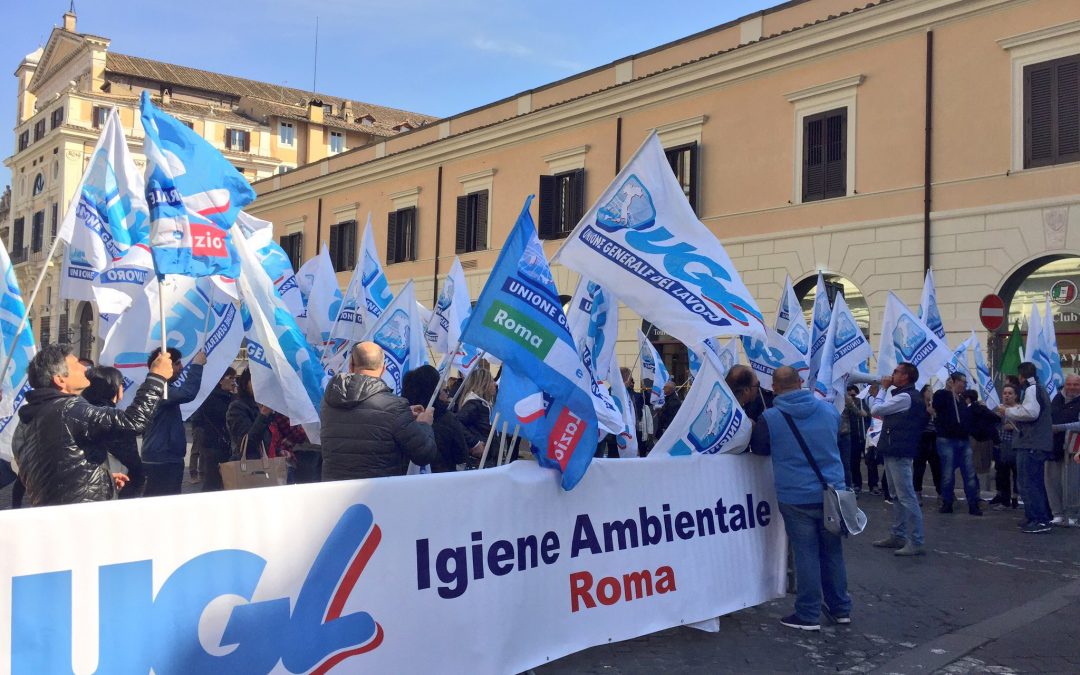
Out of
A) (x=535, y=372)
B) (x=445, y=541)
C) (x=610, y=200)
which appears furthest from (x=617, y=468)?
(x=610, y=200)

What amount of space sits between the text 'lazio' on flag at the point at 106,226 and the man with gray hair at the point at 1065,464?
931 cm

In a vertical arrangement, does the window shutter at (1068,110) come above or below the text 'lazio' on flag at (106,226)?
above

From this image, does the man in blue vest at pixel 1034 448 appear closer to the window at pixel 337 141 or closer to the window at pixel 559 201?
the window at pixel 559 201

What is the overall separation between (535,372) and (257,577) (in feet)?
5.82

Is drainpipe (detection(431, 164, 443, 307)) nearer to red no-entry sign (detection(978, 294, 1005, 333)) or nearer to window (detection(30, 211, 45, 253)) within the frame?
red no-entry sign (detection(978, 294, 1005, 333))

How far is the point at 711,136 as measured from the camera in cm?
2120

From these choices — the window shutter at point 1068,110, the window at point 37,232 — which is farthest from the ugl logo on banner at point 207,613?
the window at point 37,232

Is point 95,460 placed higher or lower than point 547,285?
lower

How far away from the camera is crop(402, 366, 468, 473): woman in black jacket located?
655 cm

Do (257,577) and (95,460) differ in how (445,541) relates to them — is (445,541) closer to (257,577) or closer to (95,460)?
(257,577)

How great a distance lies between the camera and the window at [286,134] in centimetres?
5559

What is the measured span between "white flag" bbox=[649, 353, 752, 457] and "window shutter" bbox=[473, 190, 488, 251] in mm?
20828

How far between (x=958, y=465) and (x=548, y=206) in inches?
572

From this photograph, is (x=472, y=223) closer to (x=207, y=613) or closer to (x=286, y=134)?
(x=207, y=613)
